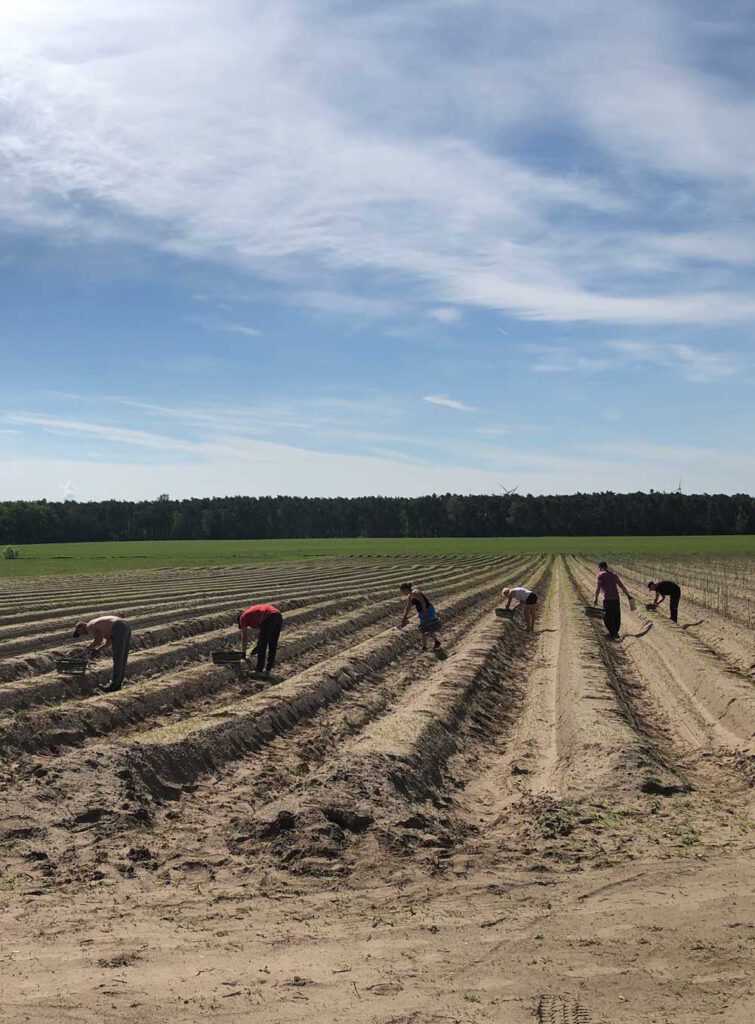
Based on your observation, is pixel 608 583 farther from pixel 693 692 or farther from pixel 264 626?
pixel 264 626

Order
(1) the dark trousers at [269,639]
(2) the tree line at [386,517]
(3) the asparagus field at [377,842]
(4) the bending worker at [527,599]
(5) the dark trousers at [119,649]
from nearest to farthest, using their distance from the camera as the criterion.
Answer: (3) the asparagus field at [377,842] → (5) the dark trousers at [119,649] → (1) the dark trousers at [269,639] → (4) the bending worker at [527,599] → (2) the tree line at [386,517]

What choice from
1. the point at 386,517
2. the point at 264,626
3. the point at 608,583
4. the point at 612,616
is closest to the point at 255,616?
the point at 264,626

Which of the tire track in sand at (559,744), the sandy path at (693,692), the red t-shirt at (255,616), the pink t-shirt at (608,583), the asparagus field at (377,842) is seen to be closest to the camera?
the asparagus field at (377,842)

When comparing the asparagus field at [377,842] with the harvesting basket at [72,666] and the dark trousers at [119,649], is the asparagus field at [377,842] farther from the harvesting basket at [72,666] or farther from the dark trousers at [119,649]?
the dark trousers at [119,649]

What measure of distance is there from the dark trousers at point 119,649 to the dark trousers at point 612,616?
37.1 feet

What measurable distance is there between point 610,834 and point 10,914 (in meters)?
4.65

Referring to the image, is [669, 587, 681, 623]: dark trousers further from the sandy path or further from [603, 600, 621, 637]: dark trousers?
[603, 600, 621, 637]: dark trousers

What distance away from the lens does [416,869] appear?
6.95 metres

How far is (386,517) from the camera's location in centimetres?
14975

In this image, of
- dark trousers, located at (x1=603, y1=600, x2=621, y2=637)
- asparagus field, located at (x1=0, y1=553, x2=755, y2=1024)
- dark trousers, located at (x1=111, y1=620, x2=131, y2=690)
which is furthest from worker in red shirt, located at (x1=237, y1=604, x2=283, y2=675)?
dark trousers, located at (x1=603, y1=600, x2=621, y2=637)

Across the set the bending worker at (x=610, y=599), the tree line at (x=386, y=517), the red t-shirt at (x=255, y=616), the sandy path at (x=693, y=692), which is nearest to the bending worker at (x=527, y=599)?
the bending worker at (x=610, y=599)

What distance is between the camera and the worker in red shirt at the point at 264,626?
1453 centimetres

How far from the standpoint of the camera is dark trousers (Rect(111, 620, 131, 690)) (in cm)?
1323

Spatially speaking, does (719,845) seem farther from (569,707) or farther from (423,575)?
(423,575)
